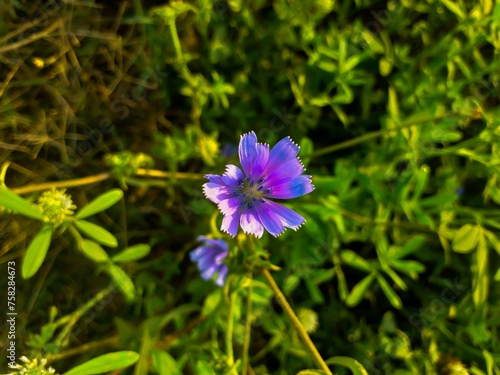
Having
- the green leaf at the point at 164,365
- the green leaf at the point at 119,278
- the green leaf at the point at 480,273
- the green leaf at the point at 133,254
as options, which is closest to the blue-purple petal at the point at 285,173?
the green leaf at the point at 133,254

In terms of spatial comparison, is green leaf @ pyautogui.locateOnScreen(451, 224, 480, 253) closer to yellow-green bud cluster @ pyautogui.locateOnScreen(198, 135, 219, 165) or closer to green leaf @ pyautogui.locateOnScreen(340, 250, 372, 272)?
green leaf @ pyautogui.locateOnScreen(340, 250, 372, 272)

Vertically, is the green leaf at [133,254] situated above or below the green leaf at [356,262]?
above

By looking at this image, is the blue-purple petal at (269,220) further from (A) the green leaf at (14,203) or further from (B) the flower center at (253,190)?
(A) the green leaf at (14,203)

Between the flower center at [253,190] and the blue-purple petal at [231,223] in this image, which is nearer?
the blue-purple petal at [231,223]

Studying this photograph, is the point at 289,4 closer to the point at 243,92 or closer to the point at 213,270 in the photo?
the point at 243,92

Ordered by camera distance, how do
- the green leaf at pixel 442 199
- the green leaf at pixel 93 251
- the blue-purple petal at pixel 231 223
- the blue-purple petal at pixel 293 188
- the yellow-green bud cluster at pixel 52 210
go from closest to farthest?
the blue-purple petal at pixel 231 223, the blue-purple petal at pixel 293 188, the yellow-green bud cluster at pixel 52 210, the green leaf at pixel 93 251, the green leaf at pixel 442 199

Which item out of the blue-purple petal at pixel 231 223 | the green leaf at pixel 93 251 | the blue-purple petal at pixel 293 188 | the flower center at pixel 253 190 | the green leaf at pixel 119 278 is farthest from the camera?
the green leaf at pixel 119 278

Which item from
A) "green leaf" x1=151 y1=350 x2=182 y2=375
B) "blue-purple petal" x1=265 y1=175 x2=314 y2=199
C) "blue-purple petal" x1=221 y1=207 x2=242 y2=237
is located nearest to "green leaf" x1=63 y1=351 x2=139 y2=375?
"green leaf" x1=151 y1=350 x2=182 y2=375

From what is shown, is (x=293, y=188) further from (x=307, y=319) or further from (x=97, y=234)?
(x=307, y=319)

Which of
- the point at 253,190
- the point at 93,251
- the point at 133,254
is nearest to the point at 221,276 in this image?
the point at 133,254
